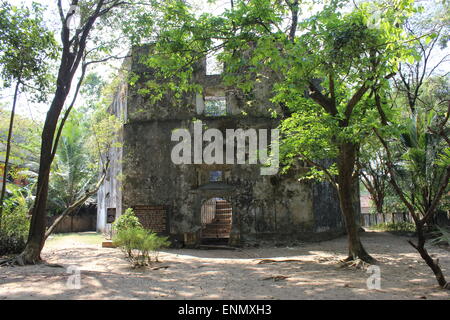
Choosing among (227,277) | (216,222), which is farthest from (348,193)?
(216,222)

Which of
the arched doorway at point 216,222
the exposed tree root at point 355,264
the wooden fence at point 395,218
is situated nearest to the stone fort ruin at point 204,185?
the arched doorway at point 216,222

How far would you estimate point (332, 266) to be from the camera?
27.4ft

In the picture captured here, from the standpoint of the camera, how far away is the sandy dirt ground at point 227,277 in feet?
17.7

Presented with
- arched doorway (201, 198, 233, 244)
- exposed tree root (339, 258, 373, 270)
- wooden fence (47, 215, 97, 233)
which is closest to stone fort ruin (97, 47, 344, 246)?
arched doorway (201, 198, 233, 244)

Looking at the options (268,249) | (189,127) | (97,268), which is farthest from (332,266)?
(189,127)

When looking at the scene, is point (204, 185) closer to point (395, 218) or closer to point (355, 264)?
point (355, 264)

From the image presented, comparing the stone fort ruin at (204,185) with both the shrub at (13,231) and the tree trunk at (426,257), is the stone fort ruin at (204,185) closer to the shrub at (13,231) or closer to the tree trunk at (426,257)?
the shrub at (13,231)

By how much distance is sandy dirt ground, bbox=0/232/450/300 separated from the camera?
17.7ft

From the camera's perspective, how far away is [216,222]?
1580cm

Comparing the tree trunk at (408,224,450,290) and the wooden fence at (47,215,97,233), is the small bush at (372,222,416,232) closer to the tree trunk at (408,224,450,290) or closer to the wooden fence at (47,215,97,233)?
the tree trunk at (408,224,450,290)

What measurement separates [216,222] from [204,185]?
3355 millimetres

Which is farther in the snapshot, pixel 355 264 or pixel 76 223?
pixel 76 223

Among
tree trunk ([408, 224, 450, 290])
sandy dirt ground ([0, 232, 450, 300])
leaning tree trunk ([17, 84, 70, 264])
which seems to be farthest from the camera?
leaning tree trunk ([17, 84, 70, 264])

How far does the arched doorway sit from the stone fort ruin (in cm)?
17
